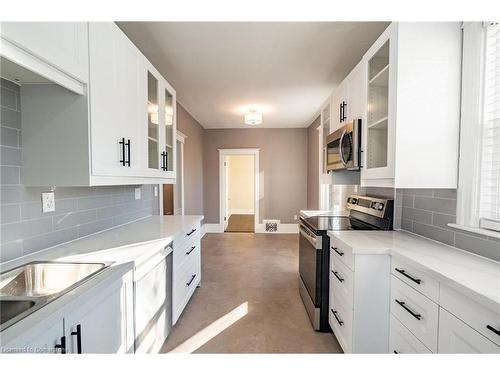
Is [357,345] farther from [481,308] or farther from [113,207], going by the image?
[113,207]

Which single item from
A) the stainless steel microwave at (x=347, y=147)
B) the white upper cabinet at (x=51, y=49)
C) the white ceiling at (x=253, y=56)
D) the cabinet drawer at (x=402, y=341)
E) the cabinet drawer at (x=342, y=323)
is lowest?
the cabinet drawer at (x=342, y=323)

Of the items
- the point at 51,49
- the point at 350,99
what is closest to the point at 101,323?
the point at 51,49

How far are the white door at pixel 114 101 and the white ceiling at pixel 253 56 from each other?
20.1 inches

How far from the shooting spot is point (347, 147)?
2.13 meters

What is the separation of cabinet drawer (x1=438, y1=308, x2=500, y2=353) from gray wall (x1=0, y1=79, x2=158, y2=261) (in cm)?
204

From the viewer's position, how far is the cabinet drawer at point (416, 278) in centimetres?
113

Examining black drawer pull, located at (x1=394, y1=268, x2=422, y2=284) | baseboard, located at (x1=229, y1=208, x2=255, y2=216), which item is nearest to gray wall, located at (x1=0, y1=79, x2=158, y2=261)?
black drawer pull, located at (x1=394, y1=268, x2=422, y2=284)

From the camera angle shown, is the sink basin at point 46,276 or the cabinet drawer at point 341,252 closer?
the sink basin at point 46,276

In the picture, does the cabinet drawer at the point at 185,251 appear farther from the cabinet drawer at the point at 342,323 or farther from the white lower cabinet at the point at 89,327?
the cabinet drawer at the point at 342,323

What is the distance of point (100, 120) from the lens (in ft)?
4.57

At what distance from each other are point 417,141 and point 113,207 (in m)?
2.36

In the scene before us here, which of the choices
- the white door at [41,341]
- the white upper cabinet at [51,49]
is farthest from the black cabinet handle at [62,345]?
the white upper cabinet at [51,49]

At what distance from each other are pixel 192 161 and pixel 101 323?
4.24m
